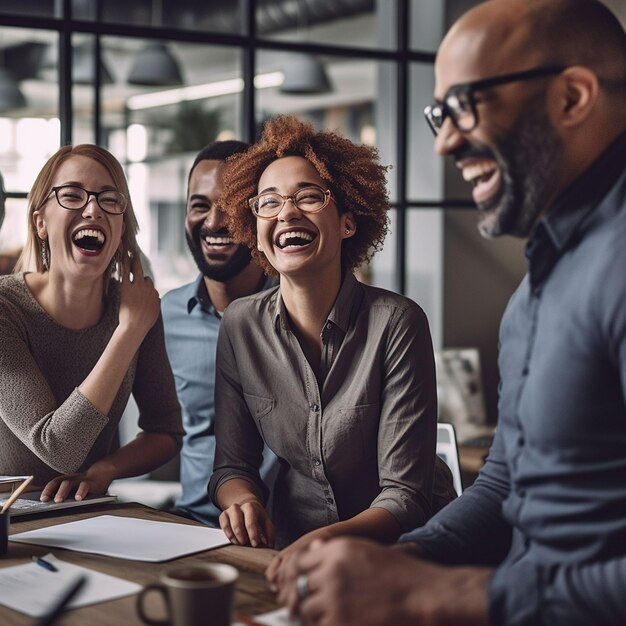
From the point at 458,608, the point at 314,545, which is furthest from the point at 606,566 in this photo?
the point at 314,545

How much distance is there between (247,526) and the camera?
1.75 meters

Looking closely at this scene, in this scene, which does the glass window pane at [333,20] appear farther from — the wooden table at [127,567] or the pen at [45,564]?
the pen at [45,564]

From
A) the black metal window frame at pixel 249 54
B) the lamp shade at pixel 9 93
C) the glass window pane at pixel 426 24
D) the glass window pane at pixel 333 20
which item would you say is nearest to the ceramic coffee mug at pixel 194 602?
the black metal window frame at pixel 249 54

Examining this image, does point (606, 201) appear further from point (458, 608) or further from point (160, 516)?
point (160, 516)

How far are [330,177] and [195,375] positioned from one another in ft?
2.79

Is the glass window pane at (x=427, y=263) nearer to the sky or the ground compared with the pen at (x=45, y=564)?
nearer to the sky

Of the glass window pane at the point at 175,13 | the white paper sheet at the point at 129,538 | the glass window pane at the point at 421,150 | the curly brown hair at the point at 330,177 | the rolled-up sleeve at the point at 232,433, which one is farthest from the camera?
the glass window pane at the point at 175,13

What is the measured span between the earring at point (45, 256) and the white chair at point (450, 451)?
47.0 inches

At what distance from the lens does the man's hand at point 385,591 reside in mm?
1161

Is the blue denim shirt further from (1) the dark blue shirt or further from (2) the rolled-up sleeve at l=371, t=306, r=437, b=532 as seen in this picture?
(1) the dark blue shirt

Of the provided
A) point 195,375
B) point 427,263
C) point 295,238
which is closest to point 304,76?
point 427,263

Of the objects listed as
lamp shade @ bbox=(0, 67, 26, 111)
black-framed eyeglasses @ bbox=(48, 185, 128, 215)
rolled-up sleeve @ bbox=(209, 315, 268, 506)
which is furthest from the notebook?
lamp shade @ bbox=(0, 67, 26, 111)

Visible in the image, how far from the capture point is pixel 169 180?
43.9 ft

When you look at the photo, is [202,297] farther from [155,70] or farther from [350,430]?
[155,70]
